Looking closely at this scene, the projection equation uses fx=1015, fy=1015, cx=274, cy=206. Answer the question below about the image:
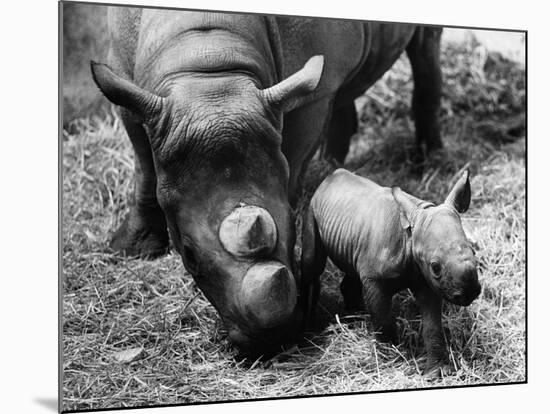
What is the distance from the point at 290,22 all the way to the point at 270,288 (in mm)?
918

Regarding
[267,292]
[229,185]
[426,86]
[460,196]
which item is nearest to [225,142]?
[229,185]

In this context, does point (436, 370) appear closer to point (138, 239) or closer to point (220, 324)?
point (220, 324)

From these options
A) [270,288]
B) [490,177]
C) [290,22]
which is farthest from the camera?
[490,177]

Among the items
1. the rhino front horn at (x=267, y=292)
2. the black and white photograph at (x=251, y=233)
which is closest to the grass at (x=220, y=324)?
the black and white photograph at (x=251, y=233)

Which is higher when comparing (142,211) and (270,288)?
(142,211)

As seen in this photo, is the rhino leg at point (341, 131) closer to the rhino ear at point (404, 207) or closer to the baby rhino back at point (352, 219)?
the baby rhino back at point (352, 219)

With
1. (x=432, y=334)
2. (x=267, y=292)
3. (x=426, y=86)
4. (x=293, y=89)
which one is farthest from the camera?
(x=426, y=86)

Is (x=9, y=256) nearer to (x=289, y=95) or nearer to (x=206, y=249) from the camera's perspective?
(x=206, y=249)

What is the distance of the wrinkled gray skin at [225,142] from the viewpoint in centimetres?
284

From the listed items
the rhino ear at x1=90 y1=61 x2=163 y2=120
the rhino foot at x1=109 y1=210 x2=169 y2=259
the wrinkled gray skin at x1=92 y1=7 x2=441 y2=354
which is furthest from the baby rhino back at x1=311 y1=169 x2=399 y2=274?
the rhino ear at x1=90 y1=61 x2=163 y2=120

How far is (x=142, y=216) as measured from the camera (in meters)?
3.16

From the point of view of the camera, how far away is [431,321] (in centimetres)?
318

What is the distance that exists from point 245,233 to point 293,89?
1.51 ft
